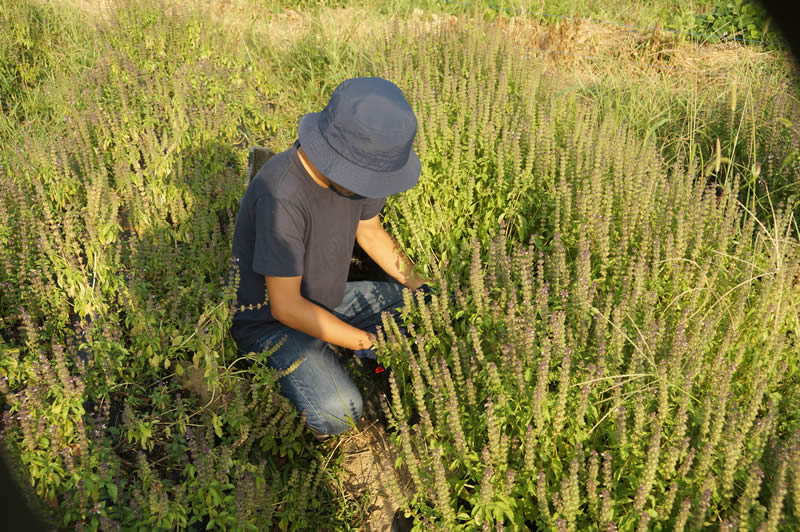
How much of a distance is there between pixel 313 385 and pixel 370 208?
0.89m

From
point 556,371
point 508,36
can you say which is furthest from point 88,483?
point 508,36

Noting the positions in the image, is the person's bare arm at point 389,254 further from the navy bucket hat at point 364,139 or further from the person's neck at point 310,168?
the navy bucket hat at point 364,139

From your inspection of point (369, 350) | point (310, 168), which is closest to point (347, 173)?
point (310, 168)

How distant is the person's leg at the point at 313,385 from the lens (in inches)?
106

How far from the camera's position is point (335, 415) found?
8.91 feet

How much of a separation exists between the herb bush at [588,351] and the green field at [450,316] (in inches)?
0.6

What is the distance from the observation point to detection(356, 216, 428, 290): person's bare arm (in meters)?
3.11

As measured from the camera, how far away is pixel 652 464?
1.54m

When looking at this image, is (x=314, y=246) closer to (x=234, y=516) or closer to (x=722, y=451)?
(x=234, y=516)

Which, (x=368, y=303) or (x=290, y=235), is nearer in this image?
(x=290, y=235)

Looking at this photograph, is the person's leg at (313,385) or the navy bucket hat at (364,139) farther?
the person's leg at (313,385)

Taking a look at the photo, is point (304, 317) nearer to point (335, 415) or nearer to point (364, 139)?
point (335, 415)

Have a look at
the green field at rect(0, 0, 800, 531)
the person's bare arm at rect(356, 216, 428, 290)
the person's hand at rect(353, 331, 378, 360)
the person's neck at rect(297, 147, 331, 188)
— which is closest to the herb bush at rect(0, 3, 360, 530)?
the green field at rect(0, 0, 800, 531)

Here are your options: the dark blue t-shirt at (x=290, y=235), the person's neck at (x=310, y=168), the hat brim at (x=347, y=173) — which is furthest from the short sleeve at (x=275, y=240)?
the hat brim at (x=347, y=173)
